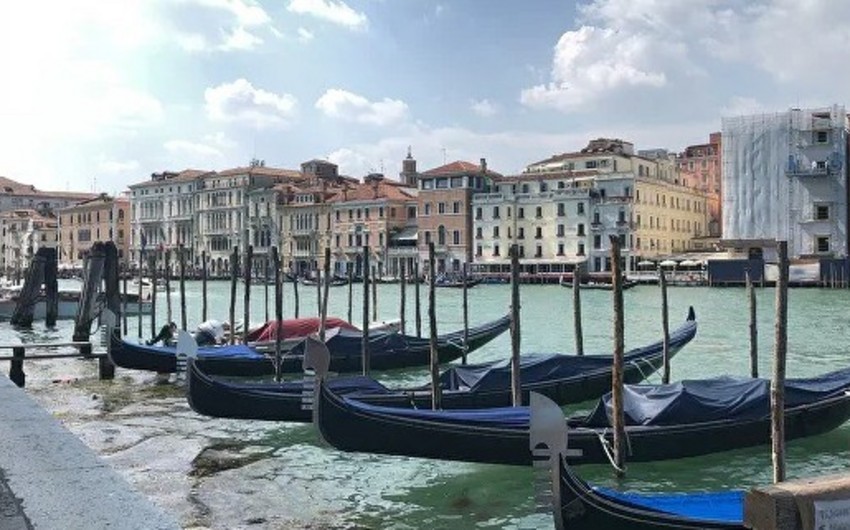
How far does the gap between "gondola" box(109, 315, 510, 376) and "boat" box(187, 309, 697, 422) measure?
3148 mm

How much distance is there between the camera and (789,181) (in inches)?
1419

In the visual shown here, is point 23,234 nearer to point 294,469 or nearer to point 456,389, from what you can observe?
point 456,389

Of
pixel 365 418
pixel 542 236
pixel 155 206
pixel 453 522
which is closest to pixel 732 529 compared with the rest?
pixel 453 522

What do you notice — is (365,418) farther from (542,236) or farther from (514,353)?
(542,236)

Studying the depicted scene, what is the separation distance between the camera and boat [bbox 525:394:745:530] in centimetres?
412

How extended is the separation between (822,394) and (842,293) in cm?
2649

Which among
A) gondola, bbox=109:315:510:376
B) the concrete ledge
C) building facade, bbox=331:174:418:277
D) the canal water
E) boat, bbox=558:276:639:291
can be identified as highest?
building facade, bbox=331:174:418:277

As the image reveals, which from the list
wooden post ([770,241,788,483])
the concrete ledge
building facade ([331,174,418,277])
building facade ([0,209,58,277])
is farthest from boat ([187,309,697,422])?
building facade ([0,209,58,277])

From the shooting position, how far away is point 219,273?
190 ft

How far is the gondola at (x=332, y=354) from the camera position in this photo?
11.4 meters

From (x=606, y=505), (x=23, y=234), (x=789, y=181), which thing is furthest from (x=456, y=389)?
(x=23, y=234)

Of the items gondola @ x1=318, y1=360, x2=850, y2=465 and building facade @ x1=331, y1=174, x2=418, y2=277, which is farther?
building facade @ x1=331, y1=174, x2=418, y2=277

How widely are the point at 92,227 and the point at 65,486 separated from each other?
64.8 m

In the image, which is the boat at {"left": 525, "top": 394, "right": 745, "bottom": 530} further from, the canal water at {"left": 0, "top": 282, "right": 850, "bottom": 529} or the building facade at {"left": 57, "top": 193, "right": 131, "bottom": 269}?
the building facade at {"left": 57, "top": 193, "right": 131, "bottom": 269}
